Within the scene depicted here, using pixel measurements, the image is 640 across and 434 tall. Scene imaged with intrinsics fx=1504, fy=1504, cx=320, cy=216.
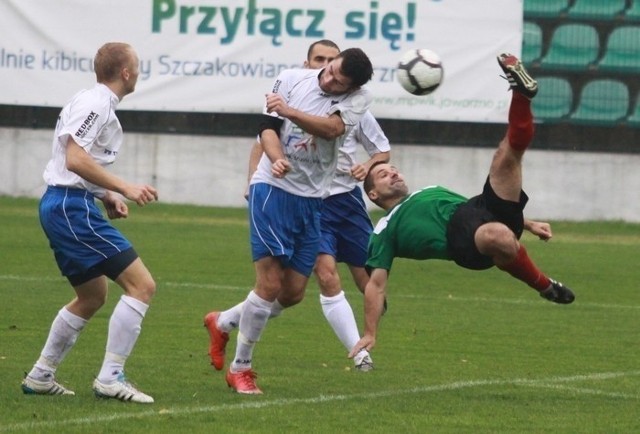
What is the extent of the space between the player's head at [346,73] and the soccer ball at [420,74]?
1.49 meters

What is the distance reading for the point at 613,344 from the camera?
38.0ft

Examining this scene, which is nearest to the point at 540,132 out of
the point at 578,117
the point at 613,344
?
the point at 578,117

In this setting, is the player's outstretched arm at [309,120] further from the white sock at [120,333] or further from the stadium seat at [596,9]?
the stadium seat at [596,9]

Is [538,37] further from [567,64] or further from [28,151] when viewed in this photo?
[28,151]

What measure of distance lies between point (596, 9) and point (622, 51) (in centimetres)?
69

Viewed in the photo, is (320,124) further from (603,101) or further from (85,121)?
(603,101)

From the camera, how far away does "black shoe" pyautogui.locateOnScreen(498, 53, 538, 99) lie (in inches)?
336

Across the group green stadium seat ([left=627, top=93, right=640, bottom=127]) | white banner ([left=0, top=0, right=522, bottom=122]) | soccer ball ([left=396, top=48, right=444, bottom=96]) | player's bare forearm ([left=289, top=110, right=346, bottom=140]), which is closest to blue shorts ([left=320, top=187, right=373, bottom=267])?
soccer ball ([left=396, top=48, right=444, bottom=96])

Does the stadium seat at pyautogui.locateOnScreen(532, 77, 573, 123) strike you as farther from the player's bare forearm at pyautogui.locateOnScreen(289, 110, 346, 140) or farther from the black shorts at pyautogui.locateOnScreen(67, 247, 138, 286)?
the black shorts at pyautogui.locateOnScreen(67, 247, 138, 286)

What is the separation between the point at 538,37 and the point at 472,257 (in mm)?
12717

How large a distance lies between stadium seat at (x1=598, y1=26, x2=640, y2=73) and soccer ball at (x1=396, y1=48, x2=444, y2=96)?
11.2 metres

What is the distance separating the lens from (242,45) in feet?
73.9

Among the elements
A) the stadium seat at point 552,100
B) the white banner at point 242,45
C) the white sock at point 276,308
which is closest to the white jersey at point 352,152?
the white sock at point 276,308

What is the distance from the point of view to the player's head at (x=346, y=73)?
28.1ft
